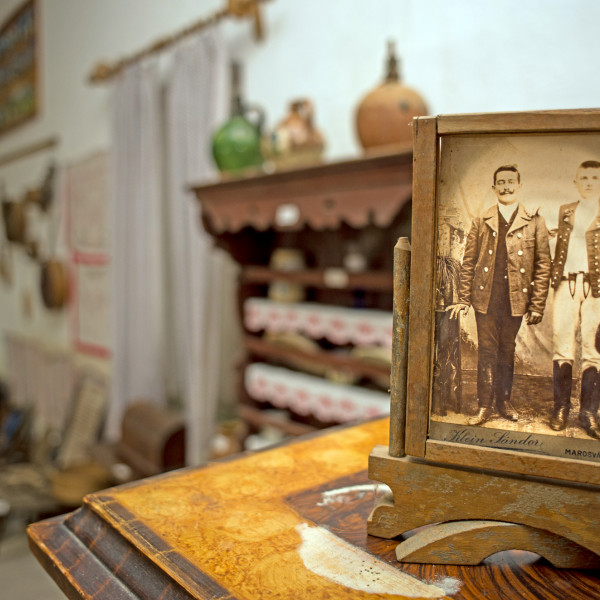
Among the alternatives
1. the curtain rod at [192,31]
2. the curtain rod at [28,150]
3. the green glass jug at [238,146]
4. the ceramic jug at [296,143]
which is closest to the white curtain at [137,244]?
the curtain rod at [192,31]

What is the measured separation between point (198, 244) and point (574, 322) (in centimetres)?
217

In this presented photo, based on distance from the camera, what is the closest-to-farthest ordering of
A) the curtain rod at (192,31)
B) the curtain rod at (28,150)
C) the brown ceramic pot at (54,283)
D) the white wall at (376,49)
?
1. the white wall at (376,49)
2. the curtain rod at (192,31)
3. the brown ceramic pot at (54,283)
4. the curtain rod at (28,150)

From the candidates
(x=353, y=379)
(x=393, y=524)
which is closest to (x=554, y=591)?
(x=393, y=524)

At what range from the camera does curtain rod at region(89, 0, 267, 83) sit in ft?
7.43

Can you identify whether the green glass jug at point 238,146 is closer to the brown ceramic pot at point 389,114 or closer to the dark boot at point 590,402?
the brown ceramic pot at point 389,114

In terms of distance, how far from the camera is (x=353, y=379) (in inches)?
71.9

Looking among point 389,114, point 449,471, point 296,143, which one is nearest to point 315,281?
point 296,143

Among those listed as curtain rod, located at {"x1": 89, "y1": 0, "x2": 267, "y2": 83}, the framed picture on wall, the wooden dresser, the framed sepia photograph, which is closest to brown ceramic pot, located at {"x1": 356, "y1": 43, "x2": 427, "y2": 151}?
the wooden dresser

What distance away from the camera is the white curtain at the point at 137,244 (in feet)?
9.47

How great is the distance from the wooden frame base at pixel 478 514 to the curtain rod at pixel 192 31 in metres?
2.18

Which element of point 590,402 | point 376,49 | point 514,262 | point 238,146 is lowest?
point 590,402

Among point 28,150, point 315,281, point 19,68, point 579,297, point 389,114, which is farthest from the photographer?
point 19,68

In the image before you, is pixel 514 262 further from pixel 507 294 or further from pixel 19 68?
pixel 19 68

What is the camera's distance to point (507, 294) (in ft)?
1.53
